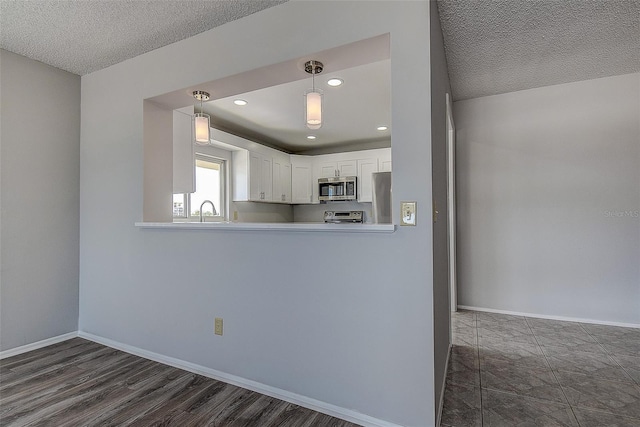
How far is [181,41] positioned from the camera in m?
2.51

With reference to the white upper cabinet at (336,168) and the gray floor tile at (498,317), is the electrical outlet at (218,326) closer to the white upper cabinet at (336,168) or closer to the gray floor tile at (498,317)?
the gray floor tile at (498,317)

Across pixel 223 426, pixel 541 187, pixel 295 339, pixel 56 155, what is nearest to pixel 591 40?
pixel 541 187

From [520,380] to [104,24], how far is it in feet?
11.9

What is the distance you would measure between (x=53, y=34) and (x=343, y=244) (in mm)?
2544

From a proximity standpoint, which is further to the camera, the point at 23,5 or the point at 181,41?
the point at 181,41

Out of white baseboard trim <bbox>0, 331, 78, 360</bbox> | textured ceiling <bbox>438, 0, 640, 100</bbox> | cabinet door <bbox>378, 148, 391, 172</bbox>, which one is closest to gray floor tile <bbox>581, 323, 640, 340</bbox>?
textured ceiling <bbox>438, 0, 640, 100</bbox>

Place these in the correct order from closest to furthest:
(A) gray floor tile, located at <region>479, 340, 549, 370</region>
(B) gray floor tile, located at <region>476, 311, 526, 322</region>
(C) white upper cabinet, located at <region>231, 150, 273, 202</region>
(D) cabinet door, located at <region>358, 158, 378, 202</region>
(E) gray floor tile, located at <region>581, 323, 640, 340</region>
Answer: (A) gray floor tile, located at <region>479, 340, 549, 370</region> < (E) gray floor tile, located at <region>581, 323, 640, 340</region> < (B) gray floor tile, located at <region>476, 311, 526, 322</region> < (C) white upper cabinet, located at <region>231, 150, 273, 202</region> < (D) cabinet door, located at <region>358, 158, 378, 202</region>

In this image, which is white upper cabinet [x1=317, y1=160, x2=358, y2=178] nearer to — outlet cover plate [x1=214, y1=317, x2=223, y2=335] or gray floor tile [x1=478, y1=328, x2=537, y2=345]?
gray floor tile [x1=478, y1=328, x2=537, y2=345]

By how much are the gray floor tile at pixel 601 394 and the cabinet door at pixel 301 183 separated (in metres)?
4.35

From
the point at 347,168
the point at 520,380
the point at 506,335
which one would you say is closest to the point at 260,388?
the point at 520,380

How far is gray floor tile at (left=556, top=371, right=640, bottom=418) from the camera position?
6.31 feet

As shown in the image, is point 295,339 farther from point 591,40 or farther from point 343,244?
point 591,40

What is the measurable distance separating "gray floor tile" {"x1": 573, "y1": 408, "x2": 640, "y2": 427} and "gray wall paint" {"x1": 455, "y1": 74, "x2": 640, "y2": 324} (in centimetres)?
186

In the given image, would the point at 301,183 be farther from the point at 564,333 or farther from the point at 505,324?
the point at 564,333
